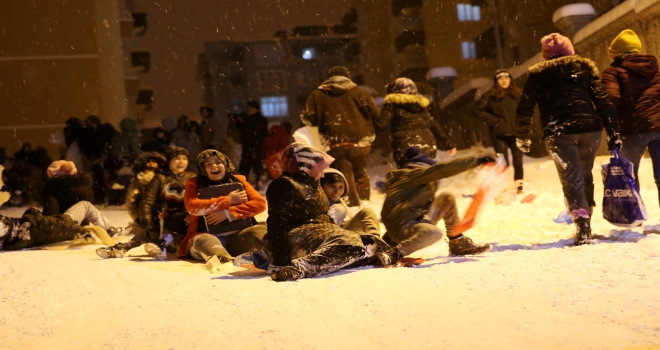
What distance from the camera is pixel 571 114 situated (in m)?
6.71

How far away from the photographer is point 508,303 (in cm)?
453

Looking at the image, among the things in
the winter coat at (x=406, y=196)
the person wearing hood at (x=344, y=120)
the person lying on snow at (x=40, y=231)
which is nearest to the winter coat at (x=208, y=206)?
the winter coat at (x=406, y=196)

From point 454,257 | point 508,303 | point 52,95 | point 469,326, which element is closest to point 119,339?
point 469,326

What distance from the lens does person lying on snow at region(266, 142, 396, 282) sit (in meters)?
5.90

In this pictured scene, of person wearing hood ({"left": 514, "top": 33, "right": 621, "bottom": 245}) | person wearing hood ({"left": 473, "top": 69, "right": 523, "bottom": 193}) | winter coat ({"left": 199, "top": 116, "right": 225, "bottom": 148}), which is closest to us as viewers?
person wearing hood ({"left": 514, "top": 33, "right": 621, "bottom": 245})

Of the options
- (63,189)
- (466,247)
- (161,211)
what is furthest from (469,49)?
(466,247)

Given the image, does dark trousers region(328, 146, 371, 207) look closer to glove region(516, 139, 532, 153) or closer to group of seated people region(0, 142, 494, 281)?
group of seated people region(0, 142, 494, 281)

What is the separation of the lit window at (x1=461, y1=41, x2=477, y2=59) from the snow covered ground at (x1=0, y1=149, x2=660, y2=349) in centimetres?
3498

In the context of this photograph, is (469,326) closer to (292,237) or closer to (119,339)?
(119,339)

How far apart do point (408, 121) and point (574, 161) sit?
11.9ft

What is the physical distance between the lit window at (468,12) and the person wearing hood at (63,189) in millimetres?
34805

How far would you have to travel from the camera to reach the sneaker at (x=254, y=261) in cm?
636

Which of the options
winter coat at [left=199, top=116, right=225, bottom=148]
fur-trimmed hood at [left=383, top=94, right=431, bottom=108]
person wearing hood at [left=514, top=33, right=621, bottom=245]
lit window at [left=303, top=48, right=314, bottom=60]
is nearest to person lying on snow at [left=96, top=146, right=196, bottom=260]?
fur-trimmed hood at [left=383, top=94, right=431, bottom=108]

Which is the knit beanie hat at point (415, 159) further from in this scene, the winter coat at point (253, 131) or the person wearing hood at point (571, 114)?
the winter coat at point (253, 131)
